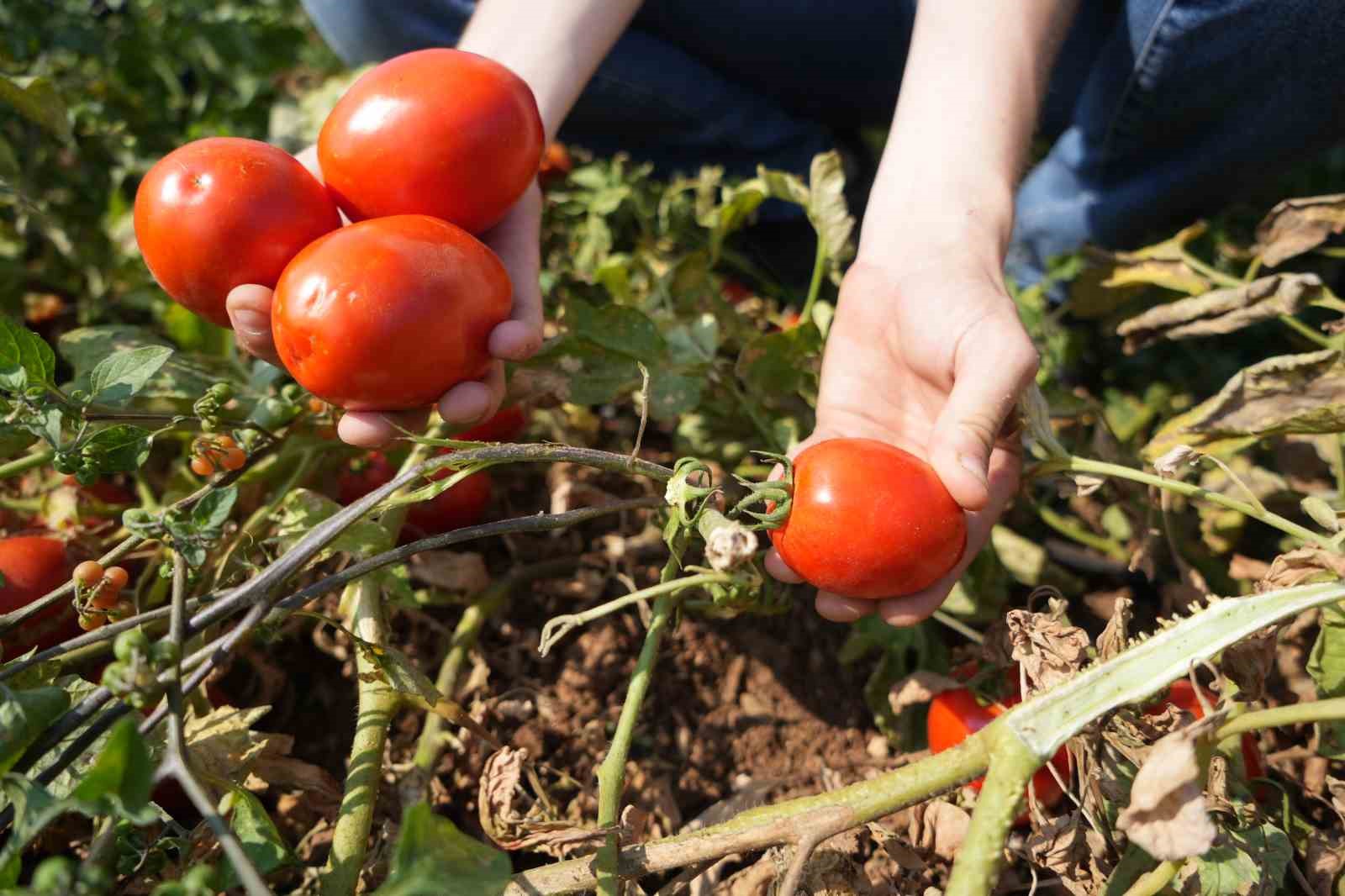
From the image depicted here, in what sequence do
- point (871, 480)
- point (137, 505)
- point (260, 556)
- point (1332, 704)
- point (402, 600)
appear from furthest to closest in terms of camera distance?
point (137, 505)
point (260, 556)
point (402, 600)
point (871, 480)
point (1332, 704)

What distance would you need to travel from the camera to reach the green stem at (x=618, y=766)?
972mm

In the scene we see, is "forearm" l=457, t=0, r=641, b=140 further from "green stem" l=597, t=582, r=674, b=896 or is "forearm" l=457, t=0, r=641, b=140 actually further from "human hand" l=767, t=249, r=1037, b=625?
"green stem" l=597, t=582, r=674, b=896

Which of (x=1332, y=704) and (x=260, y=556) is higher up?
(x=1332, y=704)

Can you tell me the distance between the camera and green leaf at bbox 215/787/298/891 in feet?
2.94

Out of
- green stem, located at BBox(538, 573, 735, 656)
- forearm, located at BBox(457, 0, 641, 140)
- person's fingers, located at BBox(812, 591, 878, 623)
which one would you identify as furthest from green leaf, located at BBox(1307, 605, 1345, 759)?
forearm, located at BBox(457, 0, 641, 140)

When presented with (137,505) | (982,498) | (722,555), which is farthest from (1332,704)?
(137,505)

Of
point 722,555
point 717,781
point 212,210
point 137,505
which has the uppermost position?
point 212,210

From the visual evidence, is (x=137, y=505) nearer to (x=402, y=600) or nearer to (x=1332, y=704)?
(x=402, y=600)

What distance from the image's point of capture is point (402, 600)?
1.19 metres

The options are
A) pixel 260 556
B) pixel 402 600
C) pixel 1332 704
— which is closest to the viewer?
pixel 1332 704

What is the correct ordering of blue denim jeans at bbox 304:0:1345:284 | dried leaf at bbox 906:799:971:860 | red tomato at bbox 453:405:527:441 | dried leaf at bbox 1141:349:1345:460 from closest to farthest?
Answer: dried leaf at bbox 906:799:971:860 → dried leaf at bbox 1141:349:1345:460 → red tomato at bbox 453:405:527:441 → blue denim jeans at bbox 304:0:1345:284

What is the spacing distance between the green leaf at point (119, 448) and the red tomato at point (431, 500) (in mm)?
434

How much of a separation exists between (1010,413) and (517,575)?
0.75 m

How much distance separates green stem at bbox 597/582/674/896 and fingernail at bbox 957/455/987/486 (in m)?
0.37
